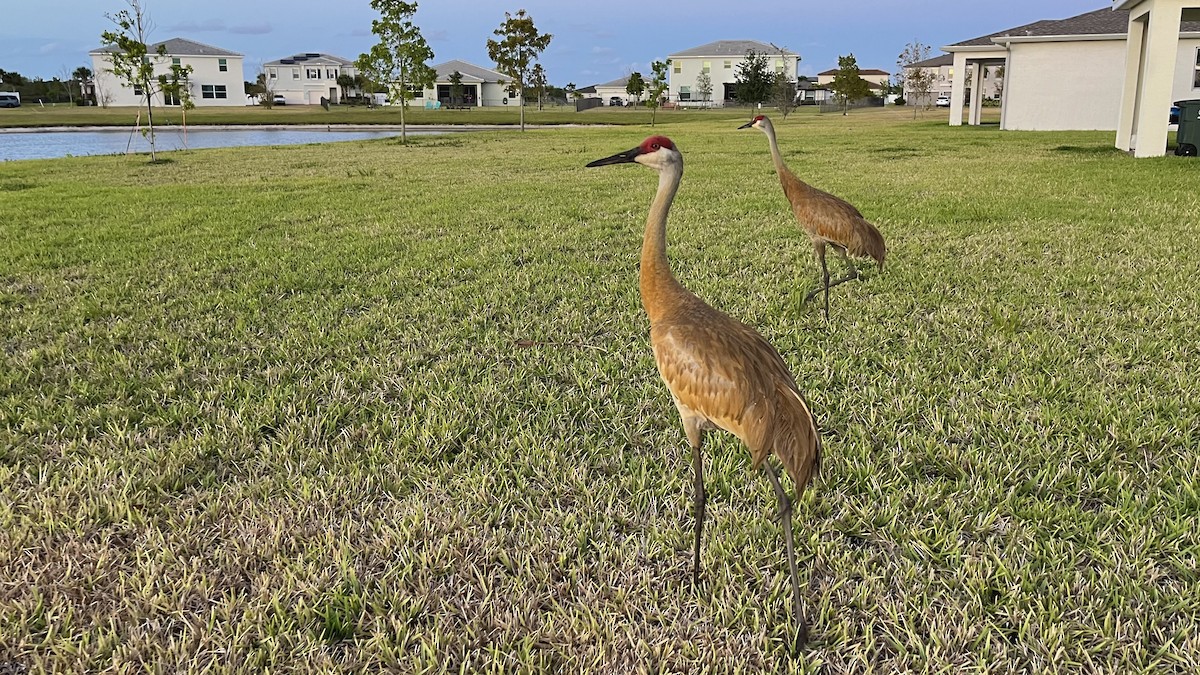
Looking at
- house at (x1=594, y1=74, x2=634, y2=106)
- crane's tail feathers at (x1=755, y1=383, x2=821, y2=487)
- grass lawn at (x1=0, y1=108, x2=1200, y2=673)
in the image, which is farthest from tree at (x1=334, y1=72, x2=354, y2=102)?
crane's tail feathers at (x1=755, y1=383, x2=821, y2=487)

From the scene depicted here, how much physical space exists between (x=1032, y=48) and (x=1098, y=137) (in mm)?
5736

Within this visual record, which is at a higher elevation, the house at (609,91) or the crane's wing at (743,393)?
the house at (609,91)

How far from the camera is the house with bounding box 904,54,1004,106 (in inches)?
1820

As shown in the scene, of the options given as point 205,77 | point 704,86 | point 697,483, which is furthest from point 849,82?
point 205,77

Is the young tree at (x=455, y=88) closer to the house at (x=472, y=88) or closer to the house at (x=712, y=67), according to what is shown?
the house at (x=472, y=88)

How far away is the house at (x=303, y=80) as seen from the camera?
78.2m

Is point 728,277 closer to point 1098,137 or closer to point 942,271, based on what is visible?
point 942,271

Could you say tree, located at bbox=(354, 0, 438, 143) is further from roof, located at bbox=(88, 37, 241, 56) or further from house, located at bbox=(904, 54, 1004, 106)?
roof, located at bbox=(88, 37, 241, 56)

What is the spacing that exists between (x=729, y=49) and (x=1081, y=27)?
63.4 m

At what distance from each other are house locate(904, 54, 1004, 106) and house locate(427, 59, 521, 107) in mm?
39808

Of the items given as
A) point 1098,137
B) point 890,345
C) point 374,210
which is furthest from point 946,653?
point 1098,137

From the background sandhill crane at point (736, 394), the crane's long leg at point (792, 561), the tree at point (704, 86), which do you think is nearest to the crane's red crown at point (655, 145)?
the background sandhill crane at point (736, 394)

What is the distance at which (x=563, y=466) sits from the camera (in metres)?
3.10

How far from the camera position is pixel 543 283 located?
5883mm
